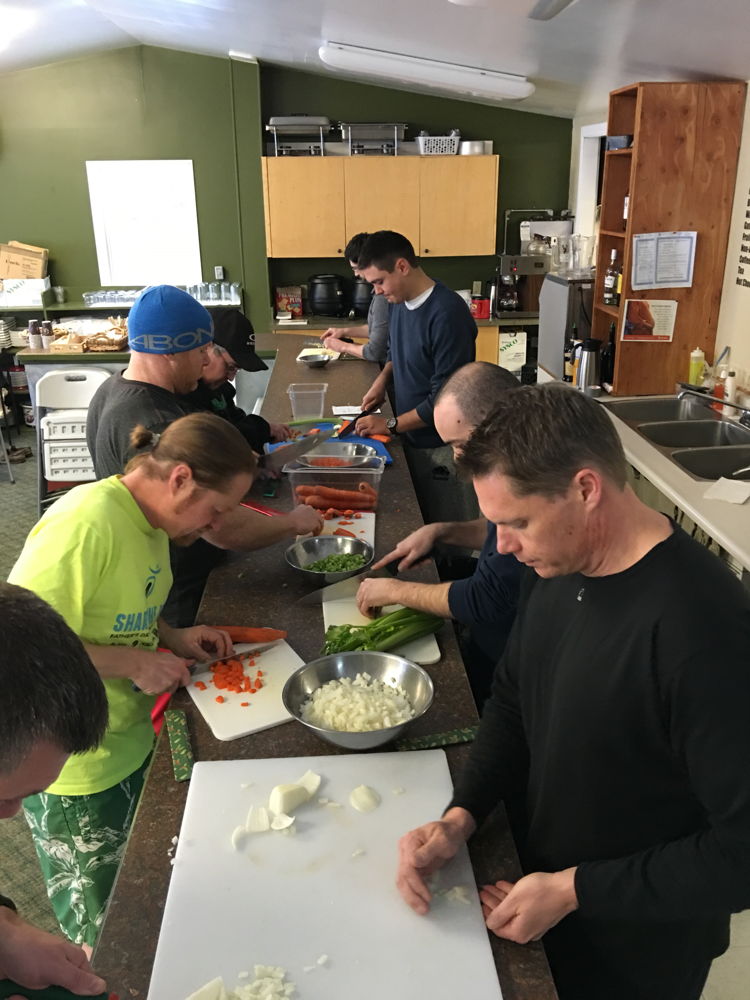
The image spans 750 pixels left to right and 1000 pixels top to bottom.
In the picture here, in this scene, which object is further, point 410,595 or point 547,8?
point 547,8

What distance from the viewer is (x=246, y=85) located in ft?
23.4

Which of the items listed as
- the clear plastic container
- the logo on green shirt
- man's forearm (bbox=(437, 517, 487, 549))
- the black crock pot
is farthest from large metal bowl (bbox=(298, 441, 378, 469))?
the black crock pot

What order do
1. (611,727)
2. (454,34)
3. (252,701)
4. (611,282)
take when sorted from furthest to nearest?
(611,282) < (454,34) < (252,701) < (611,727)

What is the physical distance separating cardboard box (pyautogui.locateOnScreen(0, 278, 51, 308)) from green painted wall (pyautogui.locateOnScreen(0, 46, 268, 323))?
37 cm

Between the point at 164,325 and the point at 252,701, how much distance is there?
1.22 m

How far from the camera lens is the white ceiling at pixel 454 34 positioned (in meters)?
3.24

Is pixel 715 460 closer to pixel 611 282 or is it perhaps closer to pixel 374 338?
pixel 611 282

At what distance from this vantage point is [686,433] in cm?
402

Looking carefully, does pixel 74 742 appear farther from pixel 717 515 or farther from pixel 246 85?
pixel 246 85

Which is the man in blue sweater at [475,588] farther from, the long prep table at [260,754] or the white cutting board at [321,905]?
the white cutting board at [321,905]

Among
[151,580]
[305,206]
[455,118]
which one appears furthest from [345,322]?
[151,580]

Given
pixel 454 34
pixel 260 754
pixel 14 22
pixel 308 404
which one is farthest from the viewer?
pixel 14 22

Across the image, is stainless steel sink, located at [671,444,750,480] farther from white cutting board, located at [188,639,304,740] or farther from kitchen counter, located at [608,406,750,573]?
white cutting board, located at [188,639,304,740]

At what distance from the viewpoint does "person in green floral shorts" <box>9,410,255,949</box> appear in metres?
1.59
